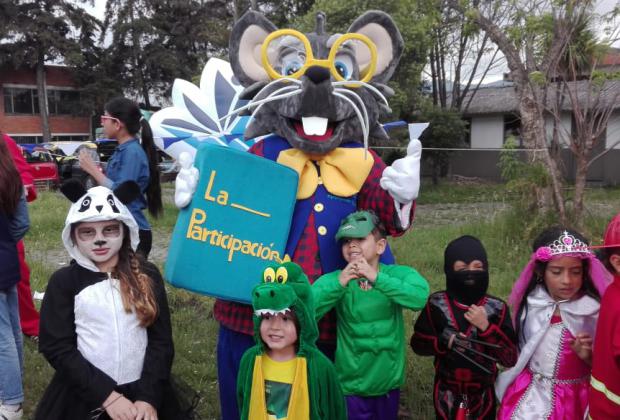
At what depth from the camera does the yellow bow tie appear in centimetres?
267

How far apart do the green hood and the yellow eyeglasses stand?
3.46ft

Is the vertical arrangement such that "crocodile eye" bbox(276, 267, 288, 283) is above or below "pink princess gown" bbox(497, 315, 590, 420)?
above

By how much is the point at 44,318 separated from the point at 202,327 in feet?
8.33

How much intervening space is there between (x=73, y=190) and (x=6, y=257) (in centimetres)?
78

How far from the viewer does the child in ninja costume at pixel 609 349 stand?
1950mm

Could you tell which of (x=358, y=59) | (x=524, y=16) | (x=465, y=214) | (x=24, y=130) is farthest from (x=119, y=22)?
(x=358, y=59)

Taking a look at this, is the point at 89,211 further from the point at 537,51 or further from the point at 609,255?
the point at 537,51

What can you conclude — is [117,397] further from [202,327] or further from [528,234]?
[528,234]

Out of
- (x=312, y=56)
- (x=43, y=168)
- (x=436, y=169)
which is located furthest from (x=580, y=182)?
(x=43, y=168)

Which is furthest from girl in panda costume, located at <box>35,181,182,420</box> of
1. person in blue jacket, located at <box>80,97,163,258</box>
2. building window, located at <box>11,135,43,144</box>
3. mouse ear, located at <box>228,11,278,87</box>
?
building window, located at <box>11,135,43,144</box>

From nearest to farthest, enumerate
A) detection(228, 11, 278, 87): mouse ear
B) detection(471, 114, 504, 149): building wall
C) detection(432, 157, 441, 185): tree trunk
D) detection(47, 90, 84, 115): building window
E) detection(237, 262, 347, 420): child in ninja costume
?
detection(237, 262, 347, 420): child in ninja costume, detection(228, 11, 278, 87): mouse ear, detection(432, 157, 441, 185): tree trunk, detection(471, 114, 504, 149): building wall, detection(47, 90, 84, 115): building window

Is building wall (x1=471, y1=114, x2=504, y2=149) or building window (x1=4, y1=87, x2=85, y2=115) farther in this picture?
building window (x1=4, y1=87, x2=85, y2=115)

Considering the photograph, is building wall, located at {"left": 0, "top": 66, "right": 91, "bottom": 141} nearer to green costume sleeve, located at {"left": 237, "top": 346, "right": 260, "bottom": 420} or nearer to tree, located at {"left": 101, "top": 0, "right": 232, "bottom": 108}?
tree, located at {"left": 101, "top": 0, "right": 232, "bottom": 108}

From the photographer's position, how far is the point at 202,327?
466 centimetres
